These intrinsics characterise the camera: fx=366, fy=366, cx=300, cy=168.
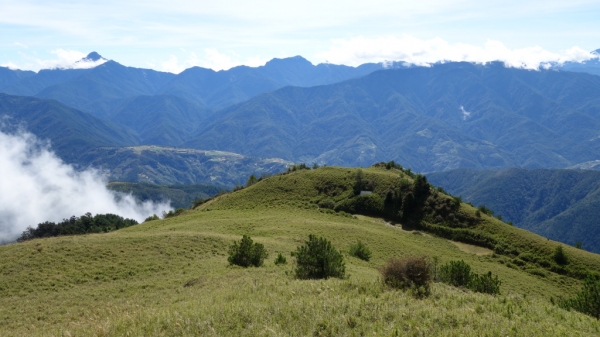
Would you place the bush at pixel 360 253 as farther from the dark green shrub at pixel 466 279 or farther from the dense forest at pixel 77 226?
the dense forest at pixel 77 226

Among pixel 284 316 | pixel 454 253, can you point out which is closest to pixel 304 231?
pixel 454 253

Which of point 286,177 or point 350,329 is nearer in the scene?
point 350,329

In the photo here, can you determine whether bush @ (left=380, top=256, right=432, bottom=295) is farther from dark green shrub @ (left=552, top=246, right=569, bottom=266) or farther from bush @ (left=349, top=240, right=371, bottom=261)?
dark green shrub @ (left=552, top=246, right=569, bottom=266)

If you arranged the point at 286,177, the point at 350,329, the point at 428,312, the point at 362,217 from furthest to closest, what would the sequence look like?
the point at 286,177, the point at 362,217, the point at 428,312, the point at 350,329

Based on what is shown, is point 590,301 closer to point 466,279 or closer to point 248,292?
A: point 466,279

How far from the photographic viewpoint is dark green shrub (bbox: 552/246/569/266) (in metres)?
55.3

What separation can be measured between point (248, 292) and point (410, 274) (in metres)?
8.05

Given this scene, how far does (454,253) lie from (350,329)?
50.9 metres

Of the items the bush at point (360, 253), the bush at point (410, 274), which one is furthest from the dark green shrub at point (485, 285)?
the bush at point (360, 253)

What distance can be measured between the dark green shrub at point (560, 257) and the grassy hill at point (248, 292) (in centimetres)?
184

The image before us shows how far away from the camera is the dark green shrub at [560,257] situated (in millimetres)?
55312

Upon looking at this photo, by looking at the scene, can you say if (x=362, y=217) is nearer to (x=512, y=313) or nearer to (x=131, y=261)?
(x=131, y=261)

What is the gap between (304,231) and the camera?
54.7 meters

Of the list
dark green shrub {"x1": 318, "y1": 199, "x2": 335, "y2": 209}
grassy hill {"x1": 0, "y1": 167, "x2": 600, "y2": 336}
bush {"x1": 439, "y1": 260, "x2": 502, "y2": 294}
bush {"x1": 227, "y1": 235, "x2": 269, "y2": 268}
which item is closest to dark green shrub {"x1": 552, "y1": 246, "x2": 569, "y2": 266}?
grassy hill {"x1": 0, "y1": 167, "x2": 600, "y2": 336}
